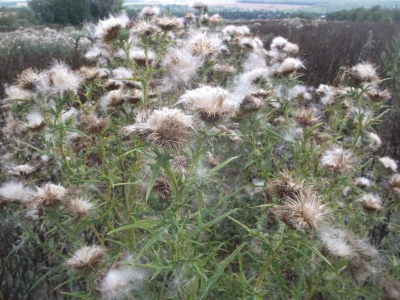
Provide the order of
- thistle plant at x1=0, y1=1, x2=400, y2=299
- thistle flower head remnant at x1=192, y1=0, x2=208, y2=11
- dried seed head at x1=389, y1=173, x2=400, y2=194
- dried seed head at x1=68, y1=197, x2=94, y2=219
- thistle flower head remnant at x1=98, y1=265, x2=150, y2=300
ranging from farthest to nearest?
1. thistle flower head remnant at x1=192, y1=0, x2=208, y2=11
2. dried seed head at x1=389, y1=173, x2=400, y2=194
3. dried seed head at x1=68, y1=197, x2=94, y2=219
4. thistle flower head remnant at x1=98, y1=265, x2=150, y2=300
5. thistle plant at x1=0, y1=1, x2=400, y2=299

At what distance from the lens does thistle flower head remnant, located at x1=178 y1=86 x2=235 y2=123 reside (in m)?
1.41

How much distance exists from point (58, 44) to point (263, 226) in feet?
36.8

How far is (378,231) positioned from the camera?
3.11m

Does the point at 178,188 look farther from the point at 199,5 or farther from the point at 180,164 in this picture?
the point at 199,5

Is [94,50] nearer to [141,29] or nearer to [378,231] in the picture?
[141,29]

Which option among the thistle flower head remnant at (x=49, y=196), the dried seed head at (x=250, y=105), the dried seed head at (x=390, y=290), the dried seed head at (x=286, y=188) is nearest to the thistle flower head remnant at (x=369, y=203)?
the dried seed head at (x=390, y=290)

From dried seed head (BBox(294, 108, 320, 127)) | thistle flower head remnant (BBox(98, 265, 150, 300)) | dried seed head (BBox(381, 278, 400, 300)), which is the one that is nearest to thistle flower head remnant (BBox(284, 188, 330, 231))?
thistle flower head remnant (BBox(98, 265, 150, 300))

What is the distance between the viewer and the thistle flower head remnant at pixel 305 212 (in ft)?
4.43

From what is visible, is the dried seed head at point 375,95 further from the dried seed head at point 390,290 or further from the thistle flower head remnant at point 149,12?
the thistle flower head remnant at point 149,12

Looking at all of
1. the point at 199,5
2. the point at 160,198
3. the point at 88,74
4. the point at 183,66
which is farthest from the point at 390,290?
the point at 199,5

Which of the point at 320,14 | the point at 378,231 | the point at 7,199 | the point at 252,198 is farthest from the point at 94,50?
the point at 320,14

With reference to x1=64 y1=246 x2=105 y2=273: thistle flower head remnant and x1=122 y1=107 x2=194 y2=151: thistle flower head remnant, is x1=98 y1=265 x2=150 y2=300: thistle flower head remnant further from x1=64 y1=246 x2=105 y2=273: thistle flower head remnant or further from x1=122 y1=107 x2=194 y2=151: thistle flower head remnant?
x1=122 y1=107 x2=194 y2=151: thistle flower head remnant

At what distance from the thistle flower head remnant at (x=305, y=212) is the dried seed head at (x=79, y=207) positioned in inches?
43.5

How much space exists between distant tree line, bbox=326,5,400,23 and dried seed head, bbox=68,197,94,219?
68.9ft
